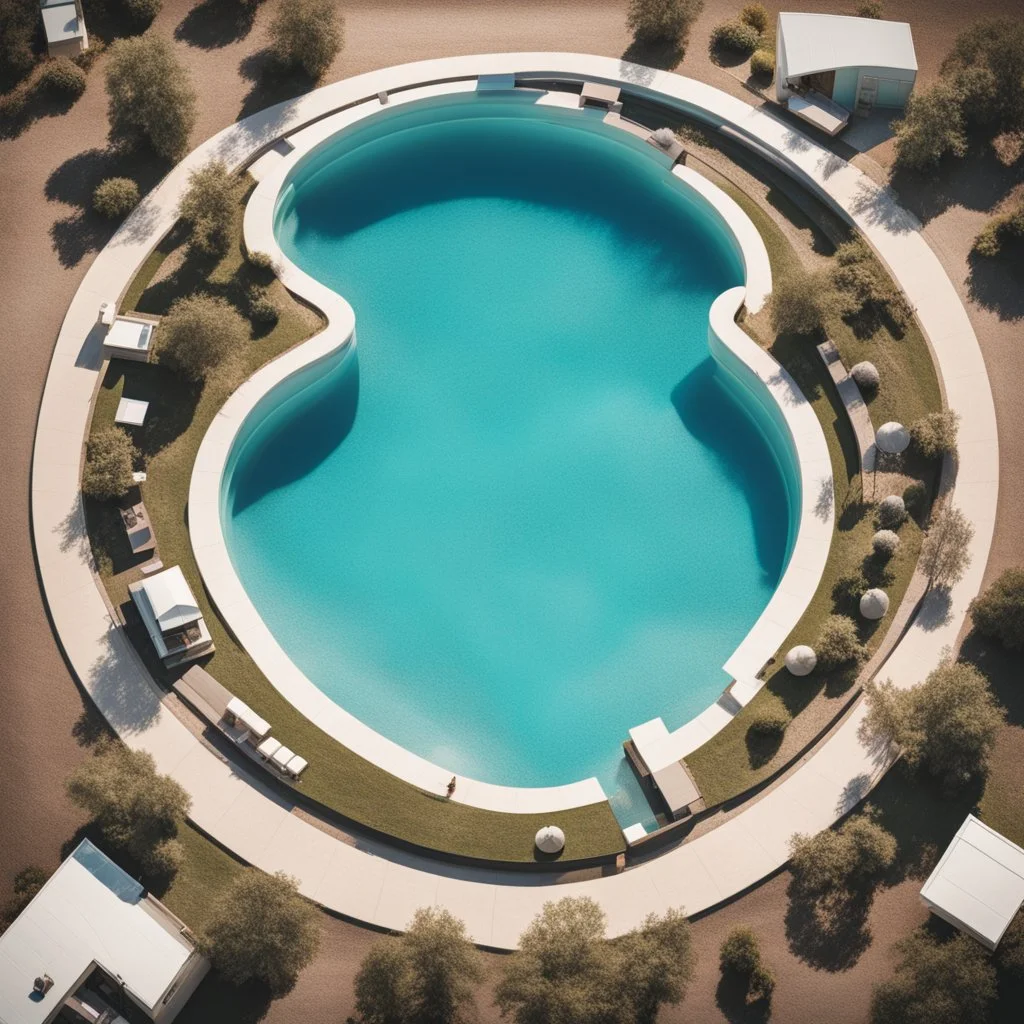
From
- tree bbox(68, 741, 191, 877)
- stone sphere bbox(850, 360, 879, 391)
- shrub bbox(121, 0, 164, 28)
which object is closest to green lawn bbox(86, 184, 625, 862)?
tree bbox(68, 741, 191, 877)

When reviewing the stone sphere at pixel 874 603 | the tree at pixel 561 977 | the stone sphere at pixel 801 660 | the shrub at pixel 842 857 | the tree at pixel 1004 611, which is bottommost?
the tree at pixel 561 977

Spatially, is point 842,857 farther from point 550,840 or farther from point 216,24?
point 216,24

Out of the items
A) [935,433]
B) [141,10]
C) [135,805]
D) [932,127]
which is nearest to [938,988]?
[935,433]

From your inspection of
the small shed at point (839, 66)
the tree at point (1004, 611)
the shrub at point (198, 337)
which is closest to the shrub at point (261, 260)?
the shrub at point (198, 337)

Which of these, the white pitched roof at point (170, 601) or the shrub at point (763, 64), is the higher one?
the shrub at point (763, 64)

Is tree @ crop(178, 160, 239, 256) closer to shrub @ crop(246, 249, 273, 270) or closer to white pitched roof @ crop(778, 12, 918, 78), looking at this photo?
shrub @ crop(246, 249, 273, 270)

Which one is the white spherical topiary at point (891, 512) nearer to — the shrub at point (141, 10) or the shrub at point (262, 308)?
the shrub at point (262, 308)

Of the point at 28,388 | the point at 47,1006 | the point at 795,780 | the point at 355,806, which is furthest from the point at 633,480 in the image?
the point at 47,1006

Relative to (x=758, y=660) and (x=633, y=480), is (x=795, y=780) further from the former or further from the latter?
(x=633, y=480)
